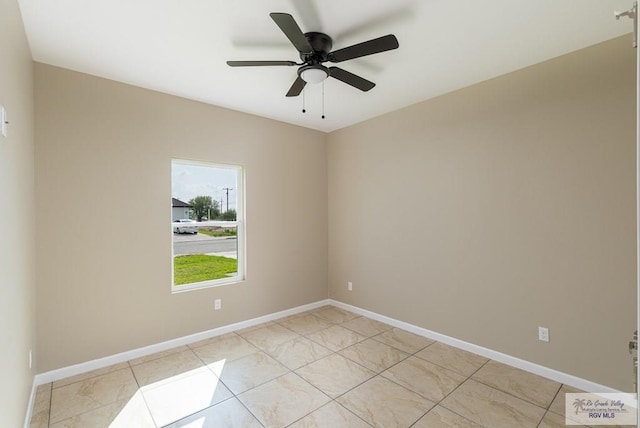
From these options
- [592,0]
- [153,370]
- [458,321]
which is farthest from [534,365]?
[153,370]

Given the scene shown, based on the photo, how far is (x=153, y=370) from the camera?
2795 millimetres

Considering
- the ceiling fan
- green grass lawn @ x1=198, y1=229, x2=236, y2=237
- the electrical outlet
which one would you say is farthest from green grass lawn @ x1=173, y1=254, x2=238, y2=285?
the electrical outlet

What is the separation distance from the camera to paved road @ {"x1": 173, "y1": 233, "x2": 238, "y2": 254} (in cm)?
343

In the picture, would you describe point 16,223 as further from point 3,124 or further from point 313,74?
point 313,74

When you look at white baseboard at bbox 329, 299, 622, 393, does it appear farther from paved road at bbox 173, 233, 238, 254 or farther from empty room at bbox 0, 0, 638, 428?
paved road at bbox 173, 233, 238, 254

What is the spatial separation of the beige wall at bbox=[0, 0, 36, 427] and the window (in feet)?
3.98

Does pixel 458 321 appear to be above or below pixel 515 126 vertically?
below

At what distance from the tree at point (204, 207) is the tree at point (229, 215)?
77 mm

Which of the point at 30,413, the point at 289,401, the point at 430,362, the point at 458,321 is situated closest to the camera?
the point at 30,413

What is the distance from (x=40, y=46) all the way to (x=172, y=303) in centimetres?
251

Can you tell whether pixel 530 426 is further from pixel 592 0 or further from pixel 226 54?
pixel 226 54

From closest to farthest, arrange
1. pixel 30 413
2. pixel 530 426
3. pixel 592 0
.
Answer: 1. pixel 592 0
2. pixel 530 426
3. pixel 30 413

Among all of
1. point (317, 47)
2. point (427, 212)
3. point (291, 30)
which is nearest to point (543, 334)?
point (427, 212)

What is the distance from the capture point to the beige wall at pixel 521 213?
2.32 metres
